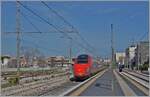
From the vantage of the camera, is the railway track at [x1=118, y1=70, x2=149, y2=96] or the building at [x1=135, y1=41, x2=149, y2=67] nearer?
the railway track at [x1=118, y1=70, x2=149, y2=96]

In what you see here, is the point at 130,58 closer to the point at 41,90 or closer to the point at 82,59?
the point at 82,59

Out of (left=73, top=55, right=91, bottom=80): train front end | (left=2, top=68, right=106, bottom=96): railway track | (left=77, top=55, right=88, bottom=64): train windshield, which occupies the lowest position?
(left=2, top=68, right=106, bottom=96): railway track

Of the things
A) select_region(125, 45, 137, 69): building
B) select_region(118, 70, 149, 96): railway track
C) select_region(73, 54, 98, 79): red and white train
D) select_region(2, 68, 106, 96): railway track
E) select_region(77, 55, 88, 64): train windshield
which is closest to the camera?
select_region(2, 68, 106, 96): railway track

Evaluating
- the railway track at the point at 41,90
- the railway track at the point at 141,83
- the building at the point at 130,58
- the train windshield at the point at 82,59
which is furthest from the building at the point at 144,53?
the railway track at the point at 41,90

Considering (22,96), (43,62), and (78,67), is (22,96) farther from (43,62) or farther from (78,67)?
(43,62)

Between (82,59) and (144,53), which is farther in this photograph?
(144,53)

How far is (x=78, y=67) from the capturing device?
45.8 meters

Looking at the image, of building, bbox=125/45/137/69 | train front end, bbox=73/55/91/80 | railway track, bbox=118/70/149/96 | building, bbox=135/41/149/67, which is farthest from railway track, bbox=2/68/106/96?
building, bbox=125/45/137/69

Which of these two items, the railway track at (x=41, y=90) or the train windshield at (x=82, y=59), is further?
the train windshield at (x=82, y=59)

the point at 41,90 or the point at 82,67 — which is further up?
the point at 82,67

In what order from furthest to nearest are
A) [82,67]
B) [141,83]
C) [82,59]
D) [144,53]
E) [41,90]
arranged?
[144,53] → [82,59] → [82,67] → [141,83] → [41,90]

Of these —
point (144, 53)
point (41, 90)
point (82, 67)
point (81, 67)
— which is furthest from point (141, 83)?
point (144, 53)

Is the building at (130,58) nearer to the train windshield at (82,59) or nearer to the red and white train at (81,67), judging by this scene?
the train windshield at (82,59)

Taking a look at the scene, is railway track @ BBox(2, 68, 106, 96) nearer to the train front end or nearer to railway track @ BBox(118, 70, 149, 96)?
railway track @ BBox(118, 70, 149, 96)
